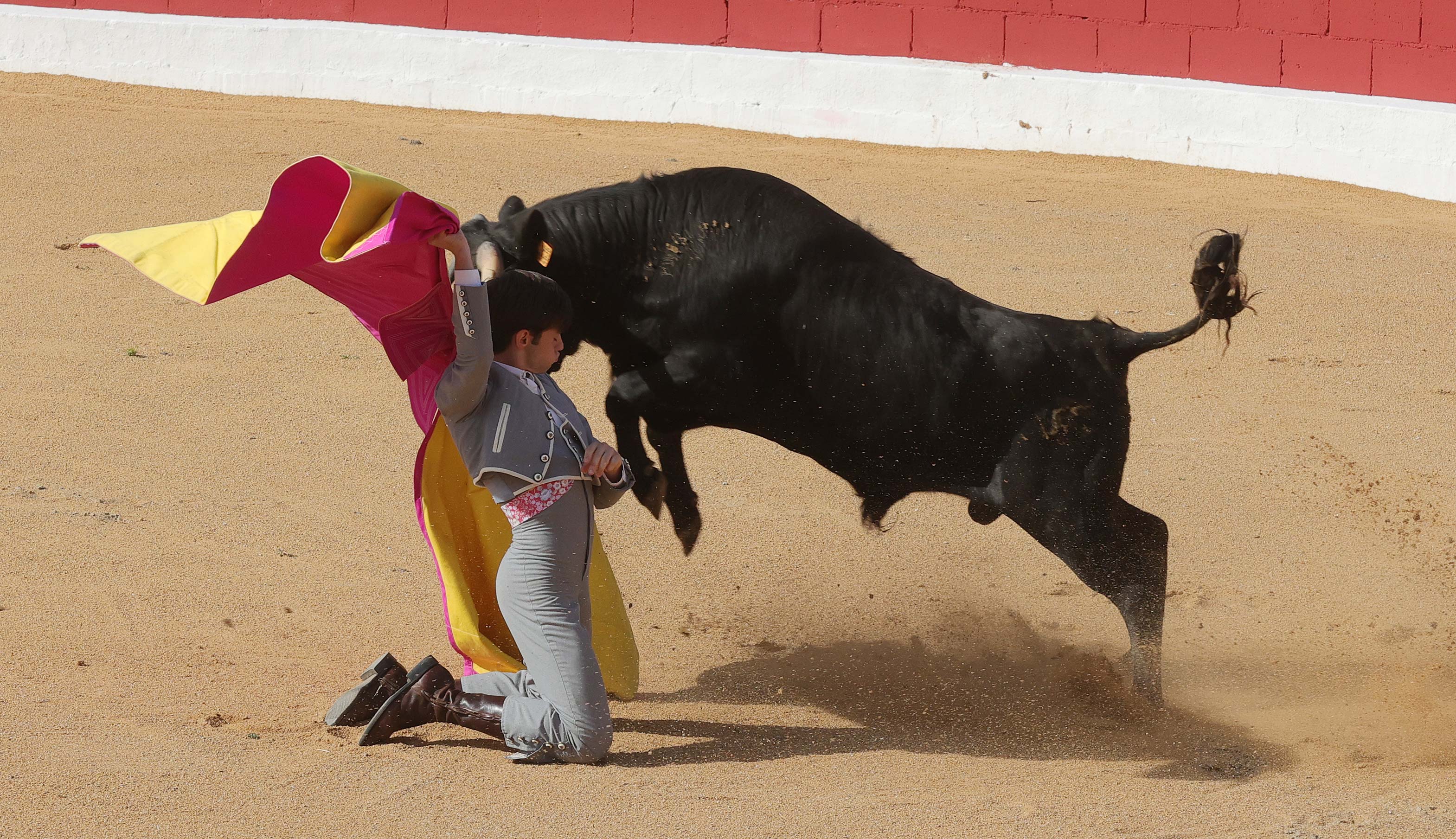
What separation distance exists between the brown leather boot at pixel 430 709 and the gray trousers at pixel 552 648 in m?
0.05

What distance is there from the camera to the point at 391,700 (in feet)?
11.4

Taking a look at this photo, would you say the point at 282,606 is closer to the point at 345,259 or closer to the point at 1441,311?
the point at 345,259

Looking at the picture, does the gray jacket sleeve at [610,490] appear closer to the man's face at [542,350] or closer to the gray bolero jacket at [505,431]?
A: the gray bolero jacket at [505,431]

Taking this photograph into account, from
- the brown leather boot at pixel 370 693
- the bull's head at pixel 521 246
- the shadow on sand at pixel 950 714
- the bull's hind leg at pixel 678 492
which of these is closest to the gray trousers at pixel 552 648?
the shadow on sand at pixel 950 714

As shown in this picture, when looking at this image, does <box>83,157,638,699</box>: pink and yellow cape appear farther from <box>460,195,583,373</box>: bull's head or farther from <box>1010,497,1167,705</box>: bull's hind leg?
<box>1010,497,1167,705</box>: bull's hind leg

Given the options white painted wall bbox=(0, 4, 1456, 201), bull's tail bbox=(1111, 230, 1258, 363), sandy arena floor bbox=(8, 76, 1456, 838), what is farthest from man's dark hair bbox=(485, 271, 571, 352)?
white painted wall bbox=(0, 4, 1456, 201)

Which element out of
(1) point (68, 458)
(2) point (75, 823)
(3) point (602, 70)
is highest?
(3) point (602, 70)

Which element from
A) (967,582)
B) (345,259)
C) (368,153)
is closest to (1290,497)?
(967,582)

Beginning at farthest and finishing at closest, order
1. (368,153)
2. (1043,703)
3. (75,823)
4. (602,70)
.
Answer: (602,70) < (368,153) < (1043,703) < (75,823)

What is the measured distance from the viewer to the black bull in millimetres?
4180

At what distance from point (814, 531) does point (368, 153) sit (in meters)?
5.31

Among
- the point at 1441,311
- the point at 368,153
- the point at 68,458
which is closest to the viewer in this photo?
the point at 68,458

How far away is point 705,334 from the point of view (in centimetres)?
420

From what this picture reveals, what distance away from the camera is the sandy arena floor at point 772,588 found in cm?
330
